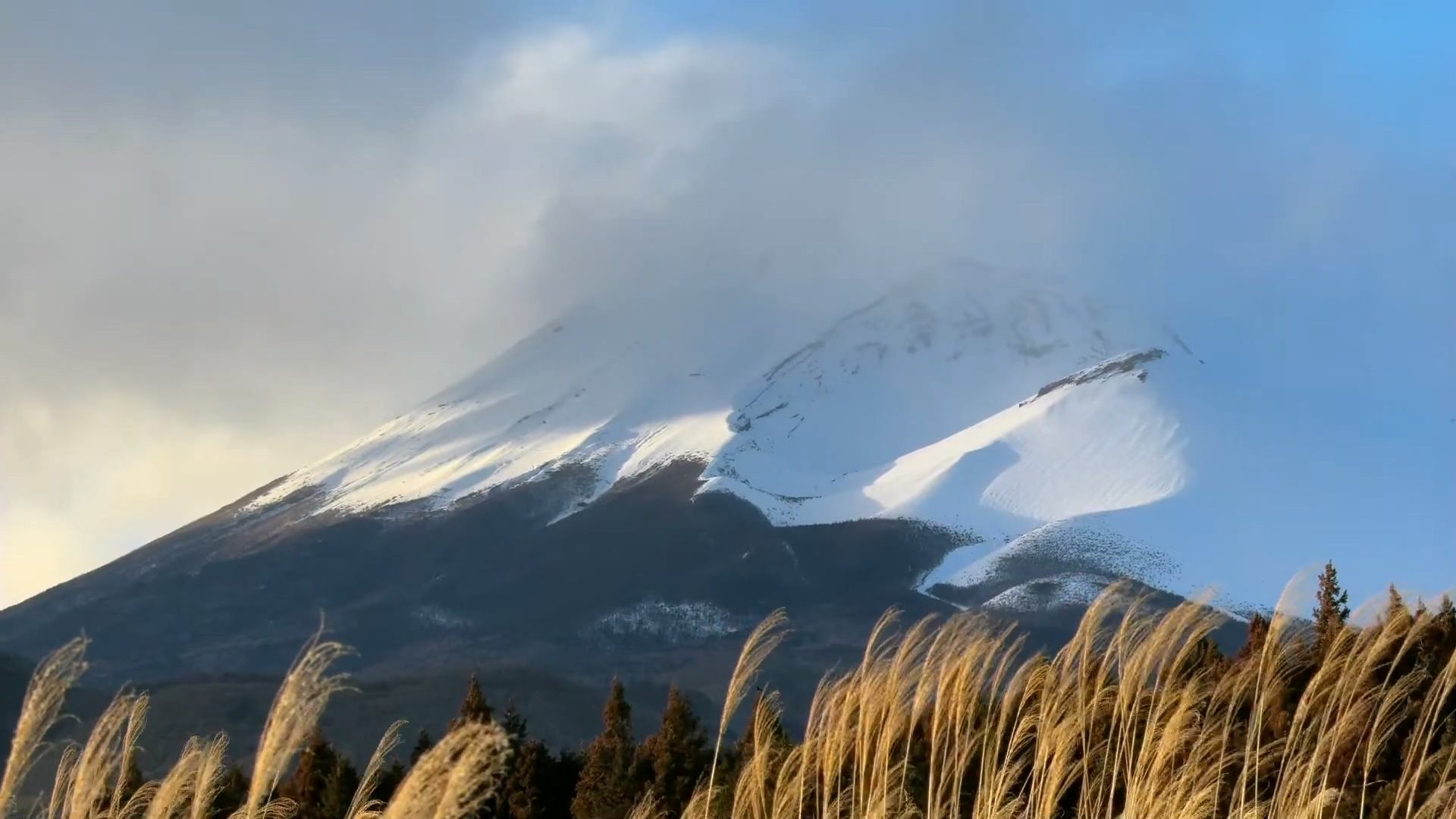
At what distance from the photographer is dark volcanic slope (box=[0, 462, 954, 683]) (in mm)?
122250

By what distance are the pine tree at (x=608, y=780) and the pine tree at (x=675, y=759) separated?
0.29 m

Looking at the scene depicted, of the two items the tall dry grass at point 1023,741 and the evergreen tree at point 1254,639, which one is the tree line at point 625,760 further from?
the tall dry grass at point 1023,741

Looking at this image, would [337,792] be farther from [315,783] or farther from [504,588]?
[504,588]

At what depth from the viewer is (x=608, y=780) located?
16.9 metres

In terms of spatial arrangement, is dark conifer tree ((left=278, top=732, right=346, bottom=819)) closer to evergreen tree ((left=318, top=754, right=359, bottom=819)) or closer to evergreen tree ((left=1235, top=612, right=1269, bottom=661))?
evergreen tree ((left=318, top=754, right=359, bottom=819))

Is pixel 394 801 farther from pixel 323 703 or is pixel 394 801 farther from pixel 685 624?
pixel 685 624

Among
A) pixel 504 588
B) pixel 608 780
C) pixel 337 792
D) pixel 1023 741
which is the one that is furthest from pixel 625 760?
pixel 504 588

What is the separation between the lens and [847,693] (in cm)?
1027

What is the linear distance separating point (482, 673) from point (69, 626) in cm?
6235

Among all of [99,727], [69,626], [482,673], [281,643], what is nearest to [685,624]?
[281,643]

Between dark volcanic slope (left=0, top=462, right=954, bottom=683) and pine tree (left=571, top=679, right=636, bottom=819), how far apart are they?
90.6m

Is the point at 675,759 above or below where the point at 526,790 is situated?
below

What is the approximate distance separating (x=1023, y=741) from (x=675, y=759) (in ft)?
24.5

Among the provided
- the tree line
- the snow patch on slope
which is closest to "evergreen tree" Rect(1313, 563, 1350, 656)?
the tree line
